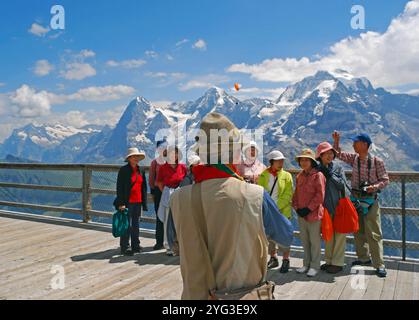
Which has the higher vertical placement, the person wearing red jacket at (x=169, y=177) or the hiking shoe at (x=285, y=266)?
the person wearing red jacket at (x=169, y=177)

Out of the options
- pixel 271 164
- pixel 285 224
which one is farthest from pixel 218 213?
pixel 271 164

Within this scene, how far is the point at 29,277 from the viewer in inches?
217

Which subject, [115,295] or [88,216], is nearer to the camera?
[115,295]

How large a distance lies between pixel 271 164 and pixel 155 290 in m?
2.45

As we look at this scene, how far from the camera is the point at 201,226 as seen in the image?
7.98 ft

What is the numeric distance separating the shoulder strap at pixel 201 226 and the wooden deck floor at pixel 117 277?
2.43 m

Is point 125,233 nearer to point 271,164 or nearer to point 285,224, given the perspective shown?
point 271,164

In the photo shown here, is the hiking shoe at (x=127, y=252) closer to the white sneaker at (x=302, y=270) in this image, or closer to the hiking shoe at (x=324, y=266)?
the white sneaker at (x=302, y=270)

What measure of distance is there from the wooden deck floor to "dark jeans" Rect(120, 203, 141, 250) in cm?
23

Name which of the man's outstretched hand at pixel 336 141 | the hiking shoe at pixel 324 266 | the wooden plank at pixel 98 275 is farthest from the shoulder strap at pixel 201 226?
the man's outstretched hand at pixel 336 141

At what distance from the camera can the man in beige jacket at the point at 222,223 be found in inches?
92.8

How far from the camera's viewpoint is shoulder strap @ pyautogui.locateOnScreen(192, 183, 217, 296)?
2.40m

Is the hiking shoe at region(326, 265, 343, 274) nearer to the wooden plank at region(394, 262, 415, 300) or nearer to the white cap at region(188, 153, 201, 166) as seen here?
the wooden plank at region(394, 262, 415, 300)
